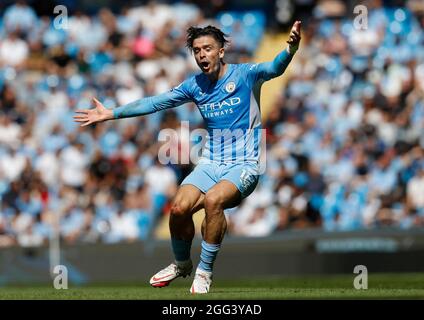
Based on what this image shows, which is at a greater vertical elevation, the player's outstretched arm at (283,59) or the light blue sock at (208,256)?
the player's outstretched arm at (283,59)

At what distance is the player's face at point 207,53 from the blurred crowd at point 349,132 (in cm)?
764

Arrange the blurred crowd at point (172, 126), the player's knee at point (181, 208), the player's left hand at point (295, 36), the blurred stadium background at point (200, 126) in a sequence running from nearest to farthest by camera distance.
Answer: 1. the player's left hand at point (295, 36)
2. the player's knee at point (181, 208)
3. the blurred stadium background at point (200, 126)
4. the blurred crowd at point (172, 126)

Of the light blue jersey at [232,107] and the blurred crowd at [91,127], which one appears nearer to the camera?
the light blue jersey at [232,107]

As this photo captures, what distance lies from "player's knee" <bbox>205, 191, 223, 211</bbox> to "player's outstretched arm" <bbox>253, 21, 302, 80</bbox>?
1460mm

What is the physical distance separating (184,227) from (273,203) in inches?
338

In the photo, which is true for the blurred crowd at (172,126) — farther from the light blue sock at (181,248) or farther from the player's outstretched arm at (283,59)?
the player's outstretched arm at (283,59)

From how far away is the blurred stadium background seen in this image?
757 inches

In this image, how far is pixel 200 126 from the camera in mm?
21812

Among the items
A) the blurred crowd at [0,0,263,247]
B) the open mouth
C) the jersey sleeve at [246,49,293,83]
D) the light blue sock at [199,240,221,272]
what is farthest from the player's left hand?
the blurred crowd at [0,0,263,247]

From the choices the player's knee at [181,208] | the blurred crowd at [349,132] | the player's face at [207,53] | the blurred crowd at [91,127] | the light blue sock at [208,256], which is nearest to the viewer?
the light blue sock at [208,256]

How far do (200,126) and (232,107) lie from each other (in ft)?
33.3

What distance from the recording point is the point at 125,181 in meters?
21.6

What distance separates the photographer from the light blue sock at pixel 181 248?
38.8 feet

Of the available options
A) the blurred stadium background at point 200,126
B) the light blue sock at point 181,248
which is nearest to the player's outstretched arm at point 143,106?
the light blue sock at point 181,248
